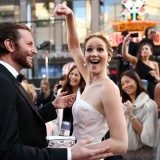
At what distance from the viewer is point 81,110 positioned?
2.65 metres

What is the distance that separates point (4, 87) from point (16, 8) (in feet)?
108

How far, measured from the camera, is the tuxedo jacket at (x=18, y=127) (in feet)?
5.75

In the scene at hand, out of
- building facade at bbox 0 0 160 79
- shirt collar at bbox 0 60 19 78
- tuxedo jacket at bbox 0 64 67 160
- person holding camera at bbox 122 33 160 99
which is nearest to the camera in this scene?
tuxedo jacket at bbox 0 64 67 160

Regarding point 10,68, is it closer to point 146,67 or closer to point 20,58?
point 20,58

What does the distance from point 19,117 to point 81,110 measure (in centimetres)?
81

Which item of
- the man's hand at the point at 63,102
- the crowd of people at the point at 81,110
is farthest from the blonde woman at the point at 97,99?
the man's hand at the point at 63,102

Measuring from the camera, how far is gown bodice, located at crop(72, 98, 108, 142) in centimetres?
Result: 258

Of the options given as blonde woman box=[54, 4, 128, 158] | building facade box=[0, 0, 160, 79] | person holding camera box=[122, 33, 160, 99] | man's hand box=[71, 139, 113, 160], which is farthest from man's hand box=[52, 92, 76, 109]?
building facade box=[0, 0, 160, 79]

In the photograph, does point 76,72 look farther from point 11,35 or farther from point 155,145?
point 11,35

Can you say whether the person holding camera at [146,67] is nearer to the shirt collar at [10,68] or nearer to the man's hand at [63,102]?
the man's hand at [63,102]

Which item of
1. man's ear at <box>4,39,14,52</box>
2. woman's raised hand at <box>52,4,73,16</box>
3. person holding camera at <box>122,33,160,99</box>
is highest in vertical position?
woman's raised hand at <box>52,4,73,16</box>

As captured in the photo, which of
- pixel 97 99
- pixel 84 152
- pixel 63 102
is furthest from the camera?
pixel 63 102

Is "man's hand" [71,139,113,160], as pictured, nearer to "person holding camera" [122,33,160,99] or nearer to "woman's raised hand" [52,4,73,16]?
"woman's raised hand" [52,4,73,16]

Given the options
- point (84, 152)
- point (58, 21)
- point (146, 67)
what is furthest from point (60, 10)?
point (58, 21)
